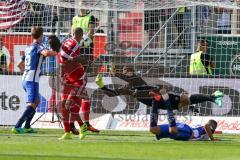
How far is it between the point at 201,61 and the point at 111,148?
761 centimetres

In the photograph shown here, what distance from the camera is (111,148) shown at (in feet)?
50.6

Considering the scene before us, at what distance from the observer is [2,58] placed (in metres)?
24.4

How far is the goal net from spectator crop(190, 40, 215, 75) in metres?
0.19

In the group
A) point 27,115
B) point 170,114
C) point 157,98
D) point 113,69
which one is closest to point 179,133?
point 170,114

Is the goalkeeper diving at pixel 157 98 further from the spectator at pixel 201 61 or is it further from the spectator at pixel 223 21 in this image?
the spectator at pixel 223 21

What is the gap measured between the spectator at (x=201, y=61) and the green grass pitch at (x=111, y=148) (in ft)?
12.5

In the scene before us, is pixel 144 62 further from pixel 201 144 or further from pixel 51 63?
pixel 201 144

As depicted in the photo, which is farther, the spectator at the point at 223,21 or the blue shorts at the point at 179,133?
the spectator at the point at 223,21

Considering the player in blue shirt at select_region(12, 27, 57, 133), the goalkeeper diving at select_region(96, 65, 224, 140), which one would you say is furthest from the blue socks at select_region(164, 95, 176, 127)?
the player in blue shirt at select_region(12, 27, 57, 133)

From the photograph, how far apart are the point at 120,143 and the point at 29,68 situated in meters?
3.81

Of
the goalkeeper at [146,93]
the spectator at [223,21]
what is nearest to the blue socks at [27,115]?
the goalkeeper at [146,93]

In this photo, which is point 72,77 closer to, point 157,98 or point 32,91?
point 32,91

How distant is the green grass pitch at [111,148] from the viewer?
45.2ft

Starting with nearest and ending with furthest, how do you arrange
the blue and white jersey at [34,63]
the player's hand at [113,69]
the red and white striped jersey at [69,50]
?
the red and white striped jersey at [69,50]
the blue and white jersey at [34,63]
the player's hand at [113,69]
